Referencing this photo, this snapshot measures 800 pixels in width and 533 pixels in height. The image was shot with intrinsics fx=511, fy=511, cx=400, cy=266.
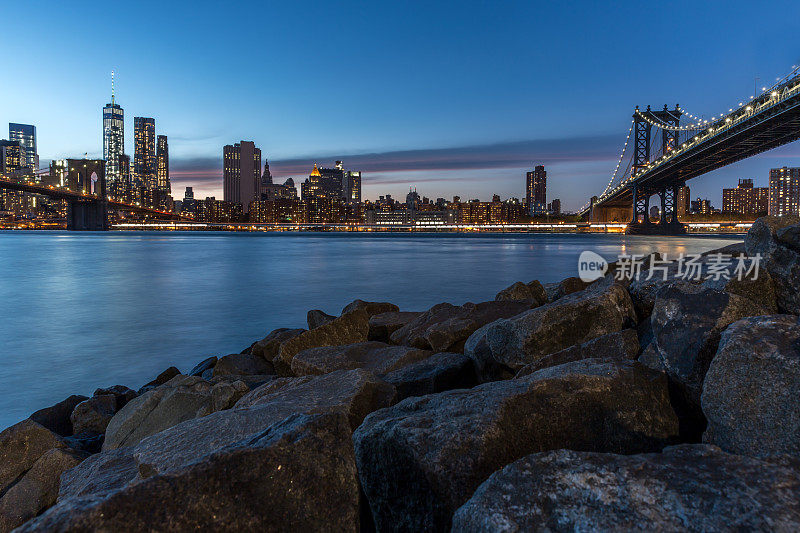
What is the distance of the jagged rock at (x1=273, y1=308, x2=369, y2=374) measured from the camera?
6.51 m

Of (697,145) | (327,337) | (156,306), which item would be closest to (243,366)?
(327,337)

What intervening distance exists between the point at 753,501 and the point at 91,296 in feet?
65.2

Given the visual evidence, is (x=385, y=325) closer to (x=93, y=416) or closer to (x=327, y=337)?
(x=327, y=337)

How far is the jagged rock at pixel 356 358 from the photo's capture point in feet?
17.0

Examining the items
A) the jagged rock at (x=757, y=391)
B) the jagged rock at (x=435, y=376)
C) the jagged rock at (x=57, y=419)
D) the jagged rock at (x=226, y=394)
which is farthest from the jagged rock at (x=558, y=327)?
the jagged rock at (x=57, y=419)

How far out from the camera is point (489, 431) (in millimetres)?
2227

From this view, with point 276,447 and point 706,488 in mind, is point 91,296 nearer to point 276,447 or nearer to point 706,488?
point 276,447

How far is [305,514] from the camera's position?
1842mm

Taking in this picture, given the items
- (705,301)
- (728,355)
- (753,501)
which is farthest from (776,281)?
(753,501)

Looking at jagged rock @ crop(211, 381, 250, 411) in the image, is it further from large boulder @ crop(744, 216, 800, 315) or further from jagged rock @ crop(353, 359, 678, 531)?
large boulder @ crop(744, 216, 800, 315)

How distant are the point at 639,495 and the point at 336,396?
223cm

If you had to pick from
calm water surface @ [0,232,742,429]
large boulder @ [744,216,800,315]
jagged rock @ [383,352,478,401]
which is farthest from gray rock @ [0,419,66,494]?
large boulder @ [744,216,800,315]

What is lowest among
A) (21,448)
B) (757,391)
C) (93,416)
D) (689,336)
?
(93,416)

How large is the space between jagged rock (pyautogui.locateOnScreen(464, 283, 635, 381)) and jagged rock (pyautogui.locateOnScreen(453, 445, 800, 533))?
2423 mm
